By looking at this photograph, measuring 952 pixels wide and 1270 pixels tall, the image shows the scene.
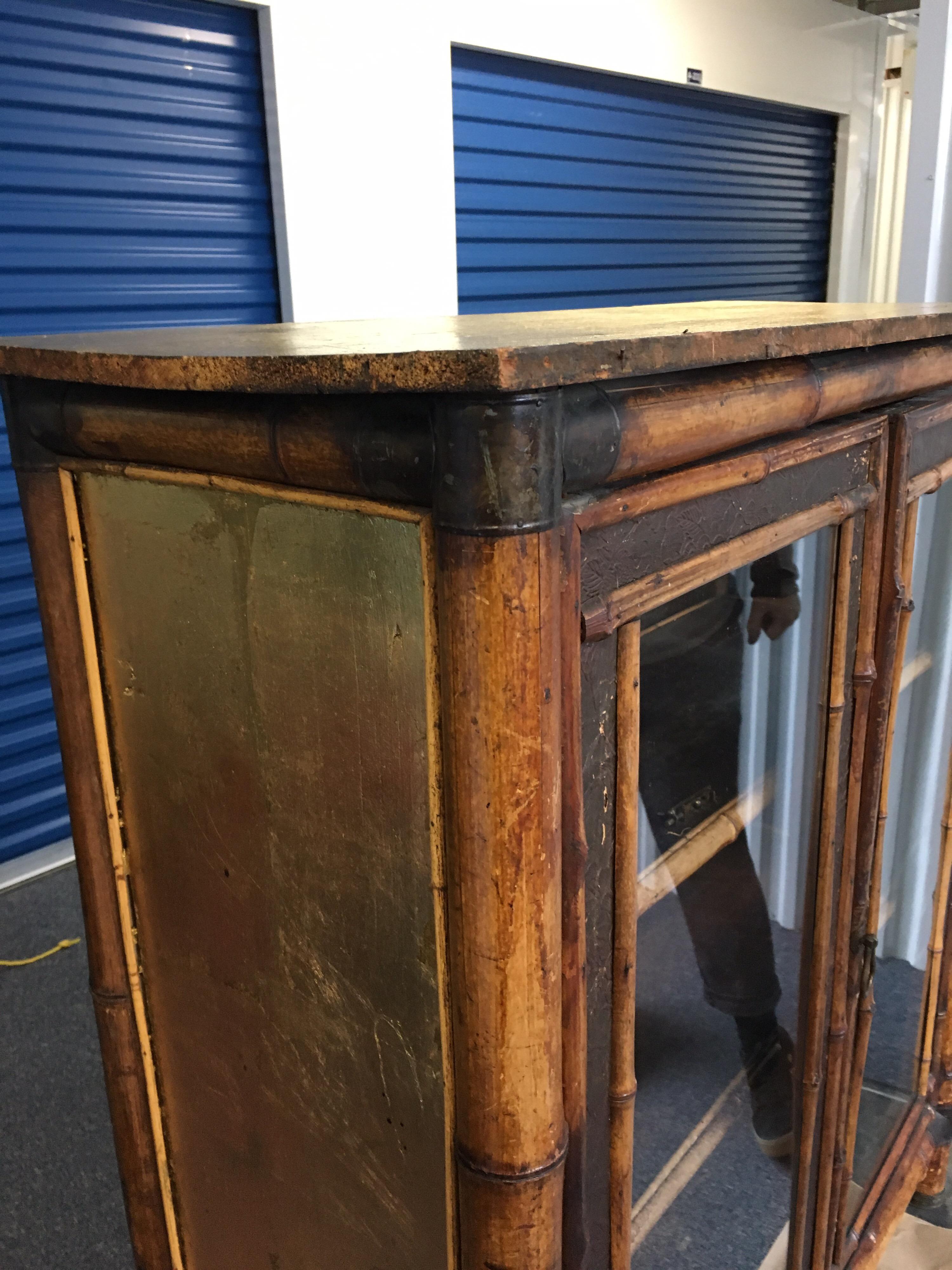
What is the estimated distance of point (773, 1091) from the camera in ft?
3.91

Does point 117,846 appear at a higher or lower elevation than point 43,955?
higher

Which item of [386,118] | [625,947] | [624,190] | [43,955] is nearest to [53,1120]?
[43,955]

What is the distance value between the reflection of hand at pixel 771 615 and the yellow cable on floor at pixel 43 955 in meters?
2.06

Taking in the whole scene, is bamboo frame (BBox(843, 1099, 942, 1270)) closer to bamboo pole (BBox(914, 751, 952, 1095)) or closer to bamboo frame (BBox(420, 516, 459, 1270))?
bamboo pole (BBox(914, 751, 952, 1095))

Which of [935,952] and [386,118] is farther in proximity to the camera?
[386,118]

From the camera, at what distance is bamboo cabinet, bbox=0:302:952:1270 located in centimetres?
60

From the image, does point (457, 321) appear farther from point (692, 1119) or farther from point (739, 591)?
point (692, 1119)

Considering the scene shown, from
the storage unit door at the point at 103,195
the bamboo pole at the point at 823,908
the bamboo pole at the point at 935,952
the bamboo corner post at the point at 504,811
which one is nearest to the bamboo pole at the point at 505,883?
the bamboo corner post at the point at 504,811

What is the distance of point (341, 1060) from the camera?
818 millimetres

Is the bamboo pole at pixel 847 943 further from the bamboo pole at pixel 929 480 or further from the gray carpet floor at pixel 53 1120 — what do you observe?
the gray carpet floor at pixel 53 1120

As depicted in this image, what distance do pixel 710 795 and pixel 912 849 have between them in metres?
0.69

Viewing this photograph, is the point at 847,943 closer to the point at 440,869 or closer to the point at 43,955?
the point at 440,869

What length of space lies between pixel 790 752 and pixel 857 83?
610 cm

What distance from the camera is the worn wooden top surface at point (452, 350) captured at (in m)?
0.52
